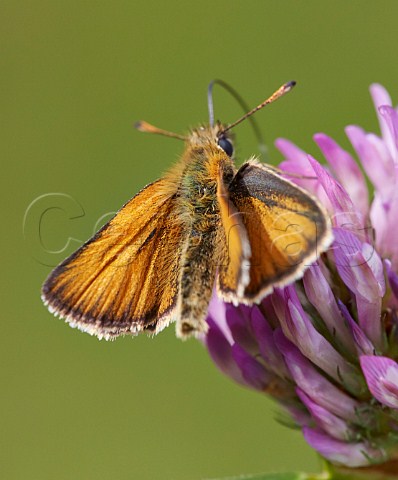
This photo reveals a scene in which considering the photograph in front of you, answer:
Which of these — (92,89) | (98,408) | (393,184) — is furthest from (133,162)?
(393,184)

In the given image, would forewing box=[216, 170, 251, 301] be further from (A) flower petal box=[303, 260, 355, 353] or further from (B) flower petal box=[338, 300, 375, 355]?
(B) flower petal box=[338, 300, 375, 355]

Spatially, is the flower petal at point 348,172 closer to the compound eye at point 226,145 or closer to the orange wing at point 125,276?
the compound eye at point 226,145

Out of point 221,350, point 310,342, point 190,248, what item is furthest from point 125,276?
point 310,342

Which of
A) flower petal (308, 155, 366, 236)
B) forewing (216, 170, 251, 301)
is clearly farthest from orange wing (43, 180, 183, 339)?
flower petal (308, 155, 366, 236)

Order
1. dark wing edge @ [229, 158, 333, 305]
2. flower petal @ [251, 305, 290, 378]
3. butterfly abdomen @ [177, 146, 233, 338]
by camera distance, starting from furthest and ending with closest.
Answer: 1. flower petal @ [251, 305, 290, 378]
2. butterfly abdomen @ [177, 146, 233, 338]
3. dark wing edge @ [229, 158, 333, 305]

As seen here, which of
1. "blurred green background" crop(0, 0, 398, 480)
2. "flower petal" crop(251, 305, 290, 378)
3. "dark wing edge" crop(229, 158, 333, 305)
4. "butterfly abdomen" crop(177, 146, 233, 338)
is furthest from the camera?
"blurred green background" crop(0, 0, 398, 480)

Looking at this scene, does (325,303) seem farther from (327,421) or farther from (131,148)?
(131,148)

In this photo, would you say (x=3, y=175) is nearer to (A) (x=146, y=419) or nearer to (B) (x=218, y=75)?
(B) (x=218, y=75)
